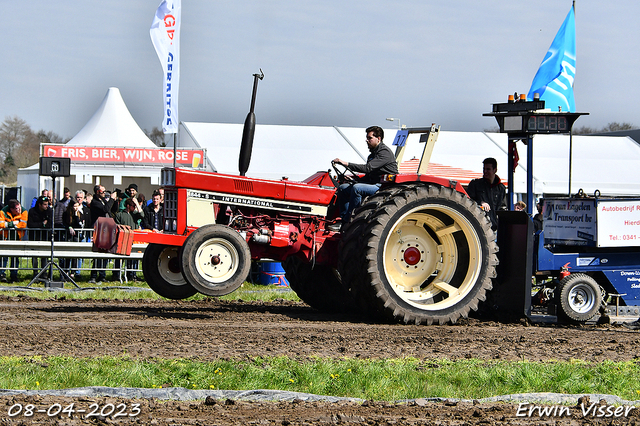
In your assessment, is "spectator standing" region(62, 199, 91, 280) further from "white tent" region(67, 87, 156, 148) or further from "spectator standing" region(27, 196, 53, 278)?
"white tent" region(67, 87, 156, 148)

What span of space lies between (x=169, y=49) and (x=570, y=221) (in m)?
8.31

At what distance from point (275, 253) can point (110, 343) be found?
104 inches

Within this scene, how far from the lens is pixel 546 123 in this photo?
891 centimetres

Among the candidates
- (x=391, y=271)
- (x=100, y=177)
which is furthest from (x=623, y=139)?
(x=391, y=271)

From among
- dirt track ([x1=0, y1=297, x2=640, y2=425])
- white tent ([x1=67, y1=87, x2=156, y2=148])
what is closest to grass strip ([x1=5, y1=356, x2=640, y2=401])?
dirt track ([x1=0, y1=297, x2=640, y2=425])

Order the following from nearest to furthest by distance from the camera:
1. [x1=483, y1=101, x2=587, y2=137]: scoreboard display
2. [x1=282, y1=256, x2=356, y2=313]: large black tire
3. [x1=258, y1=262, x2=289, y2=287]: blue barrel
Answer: [x1=483, y1=101, x2=587, y2=137]: scoreboard display
[x1=282, y1=256, x2=356, y2=313]: large black tire
[x1=258, y1=262, x2=289, y2=287]: blue barrel

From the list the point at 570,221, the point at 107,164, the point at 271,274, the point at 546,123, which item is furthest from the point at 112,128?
the point at 546,123

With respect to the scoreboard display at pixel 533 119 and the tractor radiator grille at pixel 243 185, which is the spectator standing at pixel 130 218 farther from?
the scoreboard display at pixel 533 119

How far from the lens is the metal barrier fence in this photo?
14.2m

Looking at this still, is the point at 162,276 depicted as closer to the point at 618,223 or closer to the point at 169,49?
the point at 618,223

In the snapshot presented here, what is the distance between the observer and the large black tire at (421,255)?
26.5ft

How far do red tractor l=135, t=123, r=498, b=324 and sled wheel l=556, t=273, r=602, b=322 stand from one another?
1005 mm

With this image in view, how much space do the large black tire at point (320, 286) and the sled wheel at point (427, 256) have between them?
1.17 metres

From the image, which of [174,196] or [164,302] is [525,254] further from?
[164,302]
